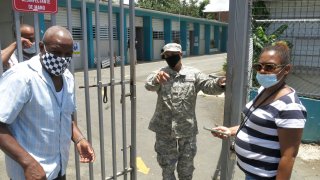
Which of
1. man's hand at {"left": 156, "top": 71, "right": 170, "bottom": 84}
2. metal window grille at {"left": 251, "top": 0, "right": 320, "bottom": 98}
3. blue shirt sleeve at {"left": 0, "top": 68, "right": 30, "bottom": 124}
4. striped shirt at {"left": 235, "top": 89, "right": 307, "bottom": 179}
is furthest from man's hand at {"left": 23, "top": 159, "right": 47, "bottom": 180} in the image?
metal window grille at {"left": 251, "top": 0, "right": 320, "bottom": 98}

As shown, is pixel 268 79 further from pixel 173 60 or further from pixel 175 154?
pixel 175 154

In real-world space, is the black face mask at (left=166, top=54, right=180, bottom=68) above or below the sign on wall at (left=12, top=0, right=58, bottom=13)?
below

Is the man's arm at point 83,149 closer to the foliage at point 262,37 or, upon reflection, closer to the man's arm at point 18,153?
the man's arm at point 18,153

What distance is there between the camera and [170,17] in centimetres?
2553

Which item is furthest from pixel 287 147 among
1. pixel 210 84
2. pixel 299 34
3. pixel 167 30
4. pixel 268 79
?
pixel 167 30

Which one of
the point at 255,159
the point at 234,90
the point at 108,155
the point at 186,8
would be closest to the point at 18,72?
the point at 255,159

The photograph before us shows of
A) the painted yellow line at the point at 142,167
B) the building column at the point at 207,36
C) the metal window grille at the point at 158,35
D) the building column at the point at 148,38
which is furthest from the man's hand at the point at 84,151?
the building column at the point at 207,36

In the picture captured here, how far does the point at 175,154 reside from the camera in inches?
141

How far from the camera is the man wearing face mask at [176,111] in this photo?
3.49 metres

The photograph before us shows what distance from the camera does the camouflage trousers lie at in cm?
357

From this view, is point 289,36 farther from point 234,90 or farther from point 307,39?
point 234,90

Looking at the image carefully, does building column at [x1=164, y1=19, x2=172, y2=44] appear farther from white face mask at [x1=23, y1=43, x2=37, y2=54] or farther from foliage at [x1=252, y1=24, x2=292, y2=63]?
white face mask at [x1=23, y1=43, x2=37, y2=54]

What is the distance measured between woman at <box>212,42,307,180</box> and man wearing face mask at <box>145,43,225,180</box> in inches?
43.6

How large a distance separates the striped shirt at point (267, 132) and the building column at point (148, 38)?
21.6 meters
